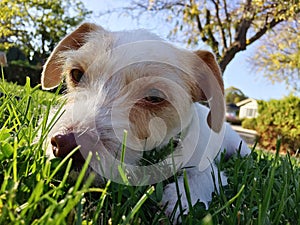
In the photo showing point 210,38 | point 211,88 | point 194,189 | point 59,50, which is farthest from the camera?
point 210,38

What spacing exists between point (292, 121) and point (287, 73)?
Result: 15.5 m

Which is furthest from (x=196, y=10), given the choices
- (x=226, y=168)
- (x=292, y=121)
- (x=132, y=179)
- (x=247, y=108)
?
(x=247, y=108)

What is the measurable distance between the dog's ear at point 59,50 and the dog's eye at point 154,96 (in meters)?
0.85

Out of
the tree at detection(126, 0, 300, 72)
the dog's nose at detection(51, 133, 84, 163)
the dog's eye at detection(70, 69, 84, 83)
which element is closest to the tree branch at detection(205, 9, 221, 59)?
the tree at detection(126, 0, 300, 72)

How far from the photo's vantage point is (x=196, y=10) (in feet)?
51.1

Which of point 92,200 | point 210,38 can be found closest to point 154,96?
point 92,200

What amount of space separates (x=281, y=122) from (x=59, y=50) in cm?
1437

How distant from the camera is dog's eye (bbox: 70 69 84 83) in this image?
2.19 meters

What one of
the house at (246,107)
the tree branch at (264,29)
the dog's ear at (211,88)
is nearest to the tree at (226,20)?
the tree branch at (264,29)

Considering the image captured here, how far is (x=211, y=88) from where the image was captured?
2.32 m

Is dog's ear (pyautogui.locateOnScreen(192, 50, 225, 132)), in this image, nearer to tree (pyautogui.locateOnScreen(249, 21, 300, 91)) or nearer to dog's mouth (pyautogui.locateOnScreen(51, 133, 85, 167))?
dog's mouth (pyautogui.locateOnScreen(51, 133, 85, 167))

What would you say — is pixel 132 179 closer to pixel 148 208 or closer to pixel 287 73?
pixel 148 208

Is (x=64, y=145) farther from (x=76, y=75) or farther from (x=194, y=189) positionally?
(x=76, y=75)

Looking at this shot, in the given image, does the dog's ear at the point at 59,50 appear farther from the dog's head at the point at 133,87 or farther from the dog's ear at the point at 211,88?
the dog's ear at the point at 211,88
